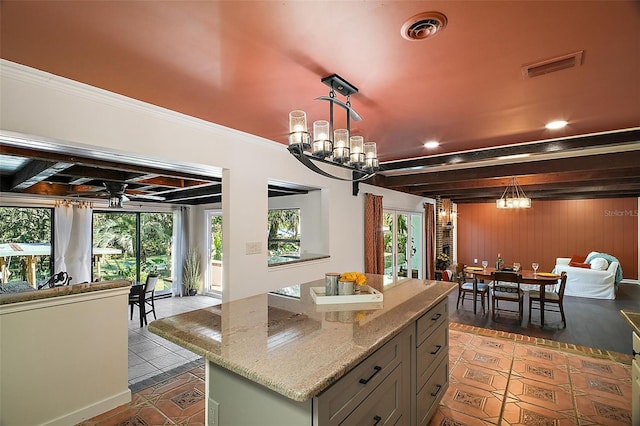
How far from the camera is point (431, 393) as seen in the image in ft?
7.14

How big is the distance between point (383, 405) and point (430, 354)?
74 centimetres

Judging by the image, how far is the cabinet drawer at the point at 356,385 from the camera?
3.76ft

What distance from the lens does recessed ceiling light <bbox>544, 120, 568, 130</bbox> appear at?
104 inches

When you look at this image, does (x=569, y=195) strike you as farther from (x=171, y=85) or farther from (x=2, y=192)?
(x=2, y=192)

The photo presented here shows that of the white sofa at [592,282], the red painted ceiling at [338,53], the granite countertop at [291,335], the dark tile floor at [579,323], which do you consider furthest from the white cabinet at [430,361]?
the white sofa at [592,282]

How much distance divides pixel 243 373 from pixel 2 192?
6302mm

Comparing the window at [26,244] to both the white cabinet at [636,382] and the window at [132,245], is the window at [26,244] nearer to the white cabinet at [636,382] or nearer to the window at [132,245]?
the window at [132,245]

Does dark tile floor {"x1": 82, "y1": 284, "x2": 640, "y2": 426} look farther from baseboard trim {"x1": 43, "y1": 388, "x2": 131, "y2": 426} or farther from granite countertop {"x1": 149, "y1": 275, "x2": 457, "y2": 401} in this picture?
granite countertop {"x1": 149, "y1": 275, "x2": 457, "y2": 401}

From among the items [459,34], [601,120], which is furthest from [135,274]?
[601,120]

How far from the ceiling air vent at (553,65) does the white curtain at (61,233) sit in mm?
7333

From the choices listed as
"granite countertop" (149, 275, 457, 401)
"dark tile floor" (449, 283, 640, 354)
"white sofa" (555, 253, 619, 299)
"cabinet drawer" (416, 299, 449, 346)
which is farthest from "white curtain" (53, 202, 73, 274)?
"white sofa" (555, 253, 619, 299)

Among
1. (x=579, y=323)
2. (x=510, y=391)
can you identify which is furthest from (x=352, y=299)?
(x=579, y=323)

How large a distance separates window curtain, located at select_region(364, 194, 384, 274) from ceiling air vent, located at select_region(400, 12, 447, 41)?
11.7 ft

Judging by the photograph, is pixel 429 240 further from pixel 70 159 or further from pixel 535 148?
pixel 70 159
